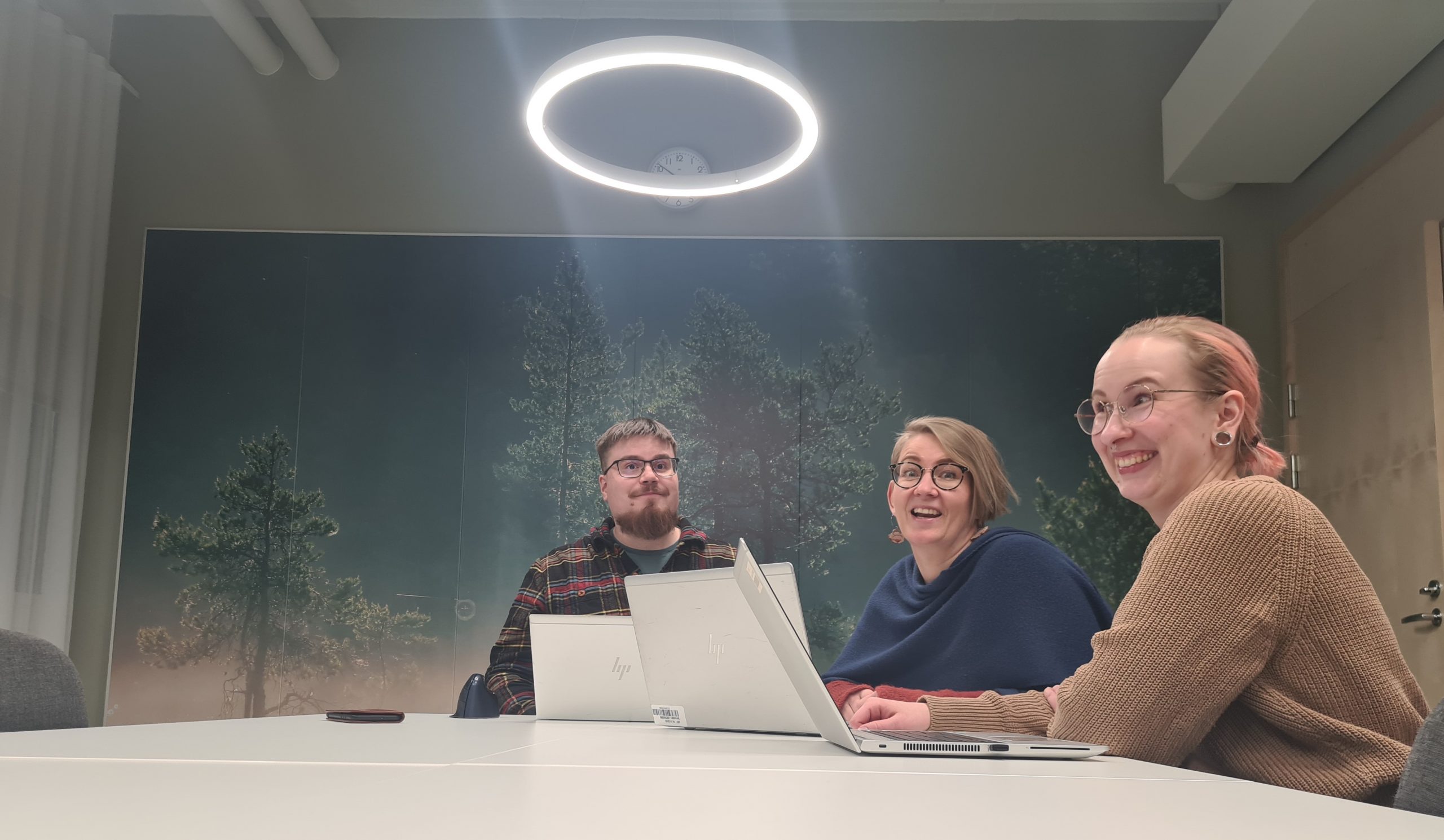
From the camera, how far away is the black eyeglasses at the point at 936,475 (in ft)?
8.24

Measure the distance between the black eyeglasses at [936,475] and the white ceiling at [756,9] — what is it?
324cm

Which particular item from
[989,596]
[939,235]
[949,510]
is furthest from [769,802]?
[939,235]

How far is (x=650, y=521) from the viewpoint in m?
3.22

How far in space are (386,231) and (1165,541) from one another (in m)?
4.41

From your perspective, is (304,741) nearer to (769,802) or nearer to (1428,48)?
(769,802)

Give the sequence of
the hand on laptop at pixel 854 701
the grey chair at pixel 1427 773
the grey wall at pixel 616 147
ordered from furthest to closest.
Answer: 1. the grey wall at pixel 616 147
2. the hand on laptop at pixel 854 701
3. the grey chair at pixel 1427 773

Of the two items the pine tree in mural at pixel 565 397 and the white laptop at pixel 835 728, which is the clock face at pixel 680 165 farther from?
the white laptop at pixel 835 728

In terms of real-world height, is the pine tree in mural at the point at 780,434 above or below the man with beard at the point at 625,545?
above

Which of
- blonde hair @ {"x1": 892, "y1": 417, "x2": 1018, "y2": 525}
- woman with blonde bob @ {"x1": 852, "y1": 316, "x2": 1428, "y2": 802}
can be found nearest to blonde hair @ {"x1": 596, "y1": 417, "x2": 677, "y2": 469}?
blonde hair @ {"x1": 892, "y1": 417, "x2": 1018, "y2": 525}

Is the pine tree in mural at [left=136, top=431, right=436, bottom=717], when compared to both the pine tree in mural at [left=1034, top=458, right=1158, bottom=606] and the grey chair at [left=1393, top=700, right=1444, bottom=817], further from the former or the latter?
the grey chair at [left=1393, top=700, right=1444, bottom=817]

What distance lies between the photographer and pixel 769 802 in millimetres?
749

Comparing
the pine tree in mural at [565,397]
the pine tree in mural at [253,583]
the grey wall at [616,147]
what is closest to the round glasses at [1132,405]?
the pine tree in mural at [565,397]

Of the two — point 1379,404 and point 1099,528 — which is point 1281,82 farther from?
point 1099,528

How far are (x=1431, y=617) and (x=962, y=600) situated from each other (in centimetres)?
237
